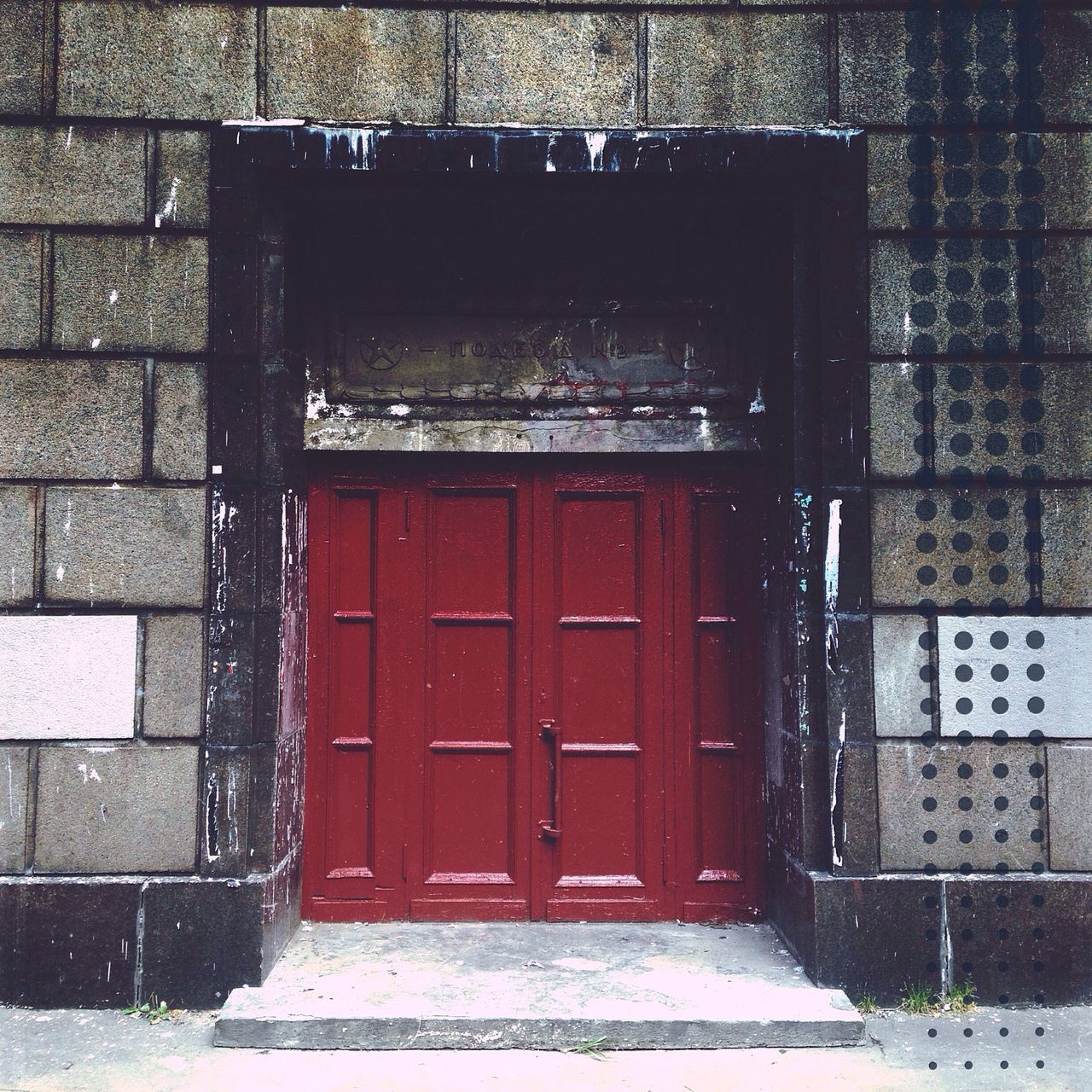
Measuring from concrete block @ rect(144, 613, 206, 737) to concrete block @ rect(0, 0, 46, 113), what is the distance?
9.81 ft

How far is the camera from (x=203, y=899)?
5.08m

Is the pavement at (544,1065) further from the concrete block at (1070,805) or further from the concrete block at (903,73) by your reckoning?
the concrete block at (903,73)

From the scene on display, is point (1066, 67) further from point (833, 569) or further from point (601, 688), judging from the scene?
point (601, 688)

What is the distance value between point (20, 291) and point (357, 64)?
2288 mm

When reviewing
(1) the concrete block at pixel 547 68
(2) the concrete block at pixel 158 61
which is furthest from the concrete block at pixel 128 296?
(1) the concrete block at pixel 547 68

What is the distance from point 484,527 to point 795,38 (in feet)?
11.2

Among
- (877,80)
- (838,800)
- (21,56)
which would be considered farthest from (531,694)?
(21,56)

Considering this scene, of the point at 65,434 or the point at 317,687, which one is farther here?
the point at 317,687

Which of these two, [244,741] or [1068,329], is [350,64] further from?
[1068,329]

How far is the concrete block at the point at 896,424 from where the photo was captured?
5297 mm

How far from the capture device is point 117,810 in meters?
5.17

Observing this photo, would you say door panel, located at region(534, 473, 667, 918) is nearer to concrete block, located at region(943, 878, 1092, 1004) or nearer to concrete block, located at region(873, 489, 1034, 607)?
concrete block, located at region(873, 489, 1034, 607)

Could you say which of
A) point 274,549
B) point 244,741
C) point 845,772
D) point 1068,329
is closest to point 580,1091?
point 845,772

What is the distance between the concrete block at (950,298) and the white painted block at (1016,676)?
5.24 ft
